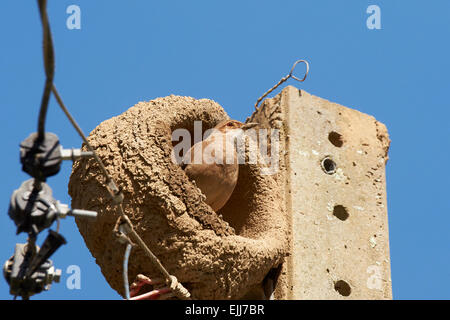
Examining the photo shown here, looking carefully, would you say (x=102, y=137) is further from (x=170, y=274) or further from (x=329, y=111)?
(x=329, y=111)

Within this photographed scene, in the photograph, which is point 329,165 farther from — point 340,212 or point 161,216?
point 161,216

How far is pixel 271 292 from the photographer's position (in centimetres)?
909

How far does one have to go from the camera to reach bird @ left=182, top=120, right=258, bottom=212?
29.2ft

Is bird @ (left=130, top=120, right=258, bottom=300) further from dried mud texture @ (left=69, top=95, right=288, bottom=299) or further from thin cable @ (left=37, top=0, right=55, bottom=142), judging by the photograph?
thin cable @ (left=37, top=0, right=55, bottom=142)

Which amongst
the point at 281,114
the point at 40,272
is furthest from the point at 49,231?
the point at 281,114

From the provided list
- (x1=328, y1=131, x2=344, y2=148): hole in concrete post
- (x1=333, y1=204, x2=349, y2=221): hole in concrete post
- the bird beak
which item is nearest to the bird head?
the bird beak

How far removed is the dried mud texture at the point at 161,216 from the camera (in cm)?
821

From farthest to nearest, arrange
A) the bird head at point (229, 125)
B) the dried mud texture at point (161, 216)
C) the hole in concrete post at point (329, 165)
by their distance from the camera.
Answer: the hole in concrete post at point (329, 165)
the bird head at point (229, 125)
the dried mud texture at point (161, 216)

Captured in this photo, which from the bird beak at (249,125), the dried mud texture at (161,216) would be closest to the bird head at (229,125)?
the bird beak at (249,125)

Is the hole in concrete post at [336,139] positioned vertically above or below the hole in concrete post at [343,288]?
above

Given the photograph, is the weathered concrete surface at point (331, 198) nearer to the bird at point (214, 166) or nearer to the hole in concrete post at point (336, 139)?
the hole in concrete post at point (336, 139)

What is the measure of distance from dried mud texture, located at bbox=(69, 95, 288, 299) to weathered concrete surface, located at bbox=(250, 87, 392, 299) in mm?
405

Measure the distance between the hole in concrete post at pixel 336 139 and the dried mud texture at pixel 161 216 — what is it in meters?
1.62
